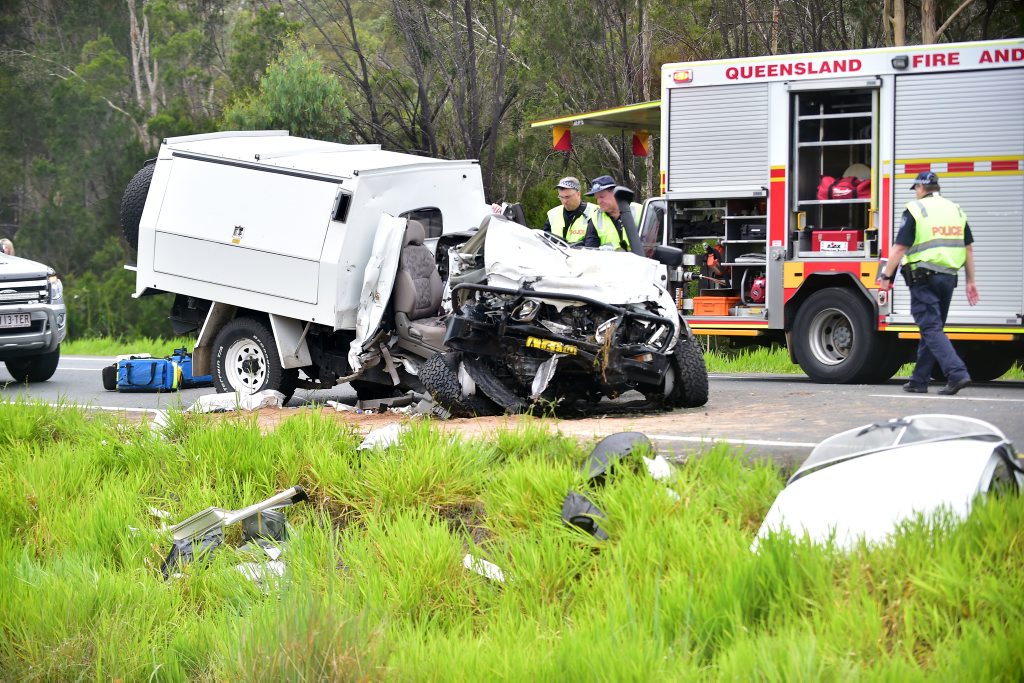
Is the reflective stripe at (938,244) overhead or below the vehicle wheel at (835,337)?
overhead

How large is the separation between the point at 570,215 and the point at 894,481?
21.5 ft

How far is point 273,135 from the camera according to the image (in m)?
12.8

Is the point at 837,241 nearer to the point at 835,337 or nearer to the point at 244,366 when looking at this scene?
the point at 835,337

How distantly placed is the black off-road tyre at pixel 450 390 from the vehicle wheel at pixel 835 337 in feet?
16.2

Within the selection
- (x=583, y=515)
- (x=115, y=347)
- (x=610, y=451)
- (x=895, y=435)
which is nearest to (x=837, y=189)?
(x=610, y=451)

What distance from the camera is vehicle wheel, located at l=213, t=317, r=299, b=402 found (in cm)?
1088

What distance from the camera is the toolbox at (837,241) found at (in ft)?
43.2

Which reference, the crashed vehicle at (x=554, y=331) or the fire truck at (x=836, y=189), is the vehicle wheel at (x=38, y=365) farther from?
the crashed vehicle at (x=554, y=331)

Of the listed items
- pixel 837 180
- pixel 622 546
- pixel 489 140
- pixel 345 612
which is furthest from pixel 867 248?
pixel 489 140

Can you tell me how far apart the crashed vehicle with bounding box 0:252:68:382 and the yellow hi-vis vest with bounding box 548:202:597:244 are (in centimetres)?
627

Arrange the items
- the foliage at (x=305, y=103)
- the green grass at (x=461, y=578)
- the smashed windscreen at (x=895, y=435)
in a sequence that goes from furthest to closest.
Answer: the foliage at (x=305, y=103)
the smashed windscreen at (x=895, y=435)
the green grass at (x=461, y=578)

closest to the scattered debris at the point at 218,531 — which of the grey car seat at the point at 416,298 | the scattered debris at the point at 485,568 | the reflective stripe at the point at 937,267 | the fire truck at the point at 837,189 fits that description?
the scattered debris at the point at 485,568

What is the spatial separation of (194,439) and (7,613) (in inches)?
87.3

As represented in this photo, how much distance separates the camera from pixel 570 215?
38.1 feet
